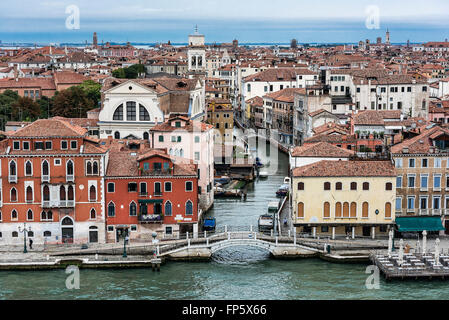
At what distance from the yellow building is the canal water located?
64.3 inches

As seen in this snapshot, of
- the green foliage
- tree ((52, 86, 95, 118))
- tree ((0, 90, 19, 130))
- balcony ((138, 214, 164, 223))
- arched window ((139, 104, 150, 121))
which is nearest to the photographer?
balcony ((138, 214, 164, 223))

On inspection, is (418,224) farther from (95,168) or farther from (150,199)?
(95,168)

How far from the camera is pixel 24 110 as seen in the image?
145 ft

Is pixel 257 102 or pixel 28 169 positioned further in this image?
pixel 257 102

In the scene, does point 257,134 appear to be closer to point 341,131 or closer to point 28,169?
point 341,131

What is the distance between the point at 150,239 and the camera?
24875 millimetres

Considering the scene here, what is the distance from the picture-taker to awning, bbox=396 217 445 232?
24.8 metres

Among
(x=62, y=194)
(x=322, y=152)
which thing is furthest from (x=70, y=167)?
(x=322, y=152)

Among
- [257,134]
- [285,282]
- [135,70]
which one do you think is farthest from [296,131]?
[285,282]

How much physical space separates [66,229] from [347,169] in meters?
8.70

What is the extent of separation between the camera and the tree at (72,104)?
44.9m

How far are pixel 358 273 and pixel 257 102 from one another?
35.1 m

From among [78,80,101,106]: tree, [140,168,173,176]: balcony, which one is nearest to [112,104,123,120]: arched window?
[140,168,173,176]: balcony
